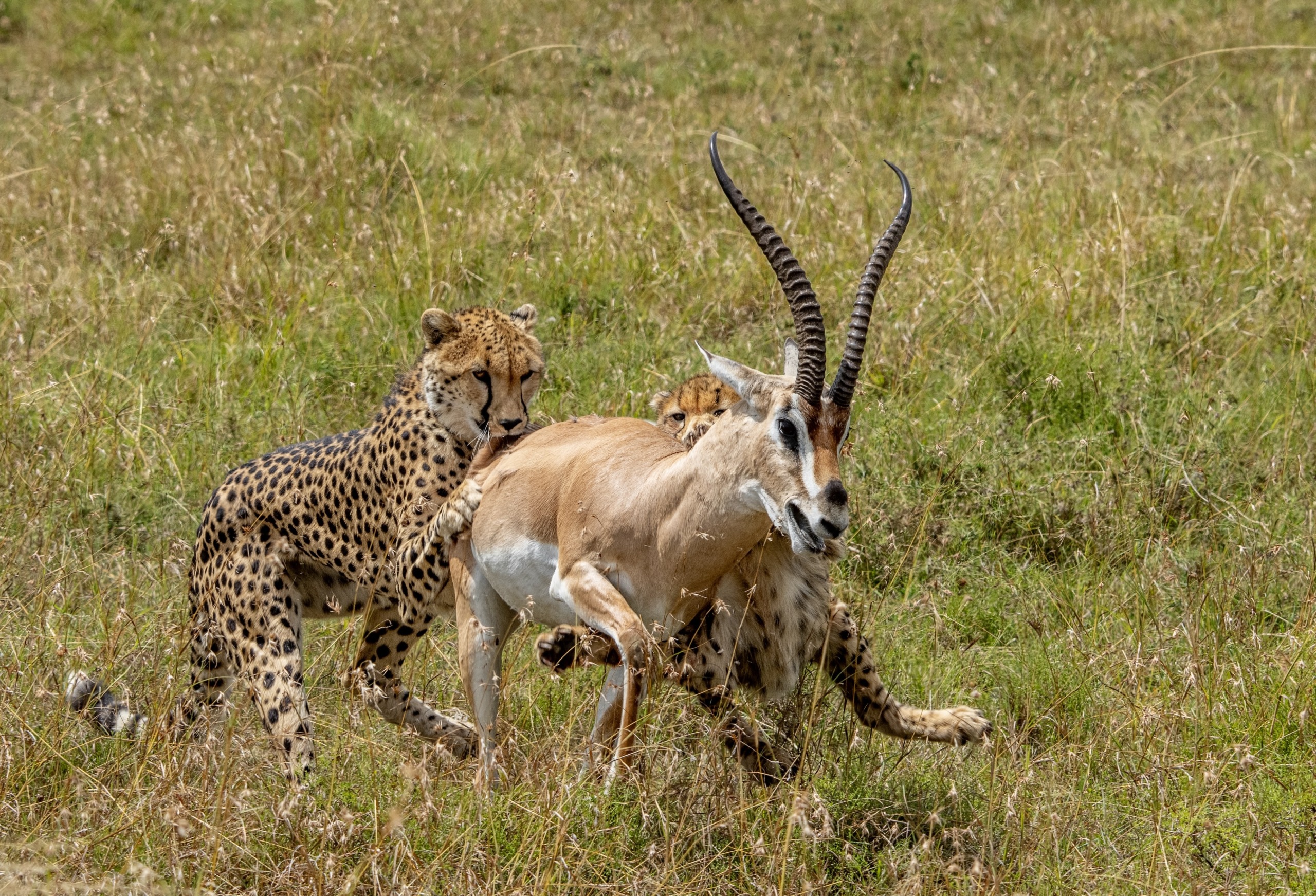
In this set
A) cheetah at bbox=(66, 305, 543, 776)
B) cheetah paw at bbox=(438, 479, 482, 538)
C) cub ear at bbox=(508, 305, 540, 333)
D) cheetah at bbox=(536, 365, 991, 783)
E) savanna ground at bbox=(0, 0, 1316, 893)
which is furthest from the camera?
cub ear at bbox=(508, 305, 540, 333)

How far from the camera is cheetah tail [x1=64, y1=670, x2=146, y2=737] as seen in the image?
13.9ft

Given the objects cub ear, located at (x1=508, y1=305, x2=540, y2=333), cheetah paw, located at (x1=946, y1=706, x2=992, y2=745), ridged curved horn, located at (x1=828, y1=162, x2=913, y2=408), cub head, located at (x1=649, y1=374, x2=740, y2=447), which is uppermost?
ridged curved horn, located at (x1=828, y1=162, x2=913, y2=408)

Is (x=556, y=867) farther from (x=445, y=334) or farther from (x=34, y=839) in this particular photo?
(x=445, y=334)

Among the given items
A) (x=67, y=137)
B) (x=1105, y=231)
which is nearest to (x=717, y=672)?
(x=1105, y=231)

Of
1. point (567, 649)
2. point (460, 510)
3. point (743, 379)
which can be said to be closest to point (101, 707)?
point (460, 510)

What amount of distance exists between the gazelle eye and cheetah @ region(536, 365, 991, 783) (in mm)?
445

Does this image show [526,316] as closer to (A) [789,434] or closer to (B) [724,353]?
(B) [724,353]

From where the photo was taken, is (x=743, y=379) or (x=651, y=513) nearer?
(x=743, y=379)

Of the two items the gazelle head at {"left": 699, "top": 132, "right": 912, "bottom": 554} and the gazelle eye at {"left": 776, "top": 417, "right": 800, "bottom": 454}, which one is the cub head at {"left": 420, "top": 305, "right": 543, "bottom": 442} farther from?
the gazelle eye at {"left": 776, "top": 417, "right": 800, "bottom": 454}

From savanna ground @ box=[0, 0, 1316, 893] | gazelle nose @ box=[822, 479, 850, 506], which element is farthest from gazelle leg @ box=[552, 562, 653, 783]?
gazelle nose @ box=[822, 479, 850, 506]

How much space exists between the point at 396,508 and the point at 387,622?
38 cm

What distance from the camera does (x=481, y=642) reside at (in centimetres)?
434

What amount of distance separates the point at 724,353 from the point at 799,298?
290 cm

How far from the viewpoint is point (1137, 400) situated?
20.6 ft
